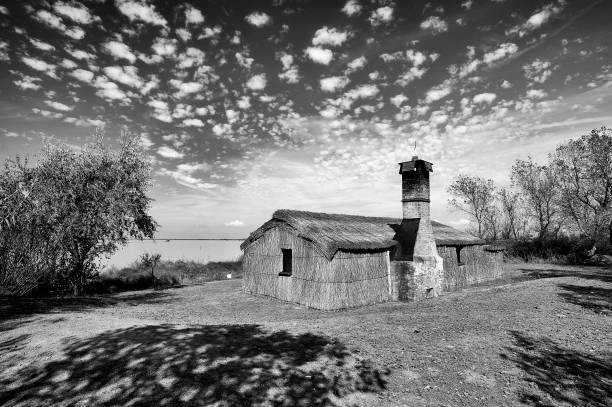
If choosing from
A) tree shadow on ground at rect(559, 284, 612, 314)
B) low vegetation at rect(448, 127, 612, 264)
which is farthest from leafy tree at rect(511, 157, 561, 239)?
tree shadow on ground at rect(559, 284, 612, 314)

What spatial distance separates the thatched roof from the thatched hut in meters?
0.04

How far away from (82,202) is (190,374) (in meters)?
15.6

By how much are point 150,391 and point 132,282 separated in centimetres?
2248

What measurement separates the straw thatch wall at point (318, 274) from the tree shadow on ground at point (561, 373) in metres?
7.51

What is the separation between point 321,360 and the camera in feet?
26.3

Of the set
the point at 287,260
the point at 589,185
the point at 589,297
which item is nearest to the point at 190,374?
the point at 287,260

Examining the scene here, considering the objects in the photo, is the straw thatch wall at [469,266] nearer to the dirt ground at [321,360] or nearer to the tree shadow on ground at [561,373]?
the dirt ground at [321,360]

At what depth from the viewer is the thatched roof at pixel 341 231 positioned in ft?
52.1

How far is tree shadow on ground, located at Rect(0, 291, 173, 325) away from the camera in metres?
12.6

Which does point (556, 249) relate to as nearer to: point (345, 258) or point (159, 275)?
point (345, 258)

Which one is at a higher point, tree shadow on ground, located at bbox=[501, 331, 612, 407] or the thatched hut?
the thatched hut

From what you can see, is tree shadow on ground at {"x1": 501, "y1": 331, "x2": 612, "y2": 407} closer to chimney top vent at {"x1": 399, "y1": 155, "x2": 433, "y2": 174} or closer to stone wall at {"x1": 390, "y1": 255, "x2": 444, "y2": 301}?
stone wall at {"x1": 390, "y1": 255, "x2": 444, "y2": 301}

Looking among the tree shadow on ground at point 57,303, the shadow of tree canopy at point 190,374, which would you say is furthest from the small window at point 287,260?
the shadow of tree canopy at point 190,374

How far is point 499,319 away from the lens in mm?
11773
